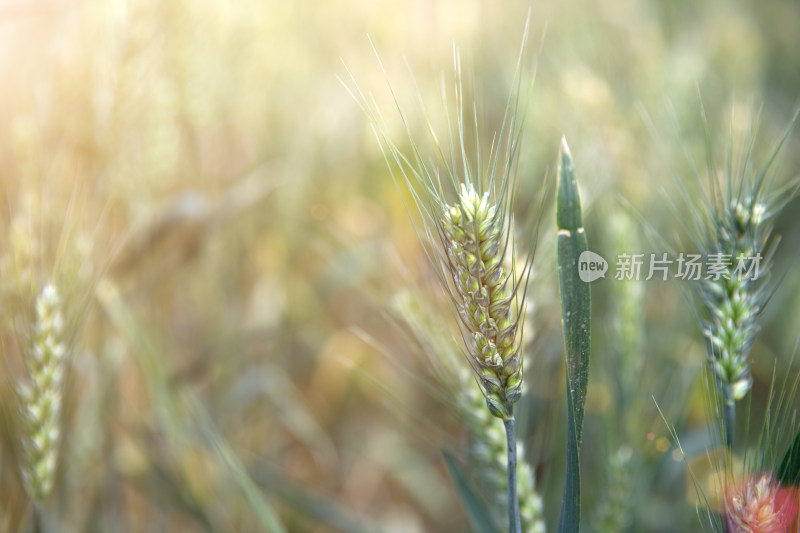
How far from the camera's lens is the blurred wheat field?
0.66m

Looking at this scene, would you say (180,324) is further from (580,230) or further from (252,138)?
(580,230)

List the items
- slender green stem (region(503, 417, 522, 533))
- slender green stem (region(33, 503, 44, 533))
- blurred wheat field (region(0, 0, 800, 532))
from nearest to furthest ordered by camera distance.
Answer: slender green stem (region(503, 417, 522, 533)), slender green stem (region(33, 503, 44, 533)), blurred wheat field (region(0, 0, 800, 532))

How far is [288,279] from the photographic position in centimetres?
127

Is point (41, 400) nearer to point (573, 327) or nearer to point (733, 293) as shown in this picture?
point (573, 327)

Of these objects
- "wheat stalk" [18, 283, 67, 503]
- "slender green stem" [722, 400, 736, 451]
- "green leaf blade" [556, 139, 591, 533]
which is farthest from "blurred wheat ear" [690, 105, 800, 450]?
"wheat stalk" [18, 283, 67, 503]

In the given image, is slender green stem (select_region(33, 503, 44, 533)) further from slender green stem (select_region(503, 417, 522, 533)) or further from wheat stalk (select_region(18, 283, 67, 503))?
slender green stem (select_region(503, 417, 522, 533))

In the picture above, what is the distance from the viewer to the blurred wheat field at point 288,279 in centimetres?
66

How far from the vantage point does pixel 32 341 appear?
1.68 ft

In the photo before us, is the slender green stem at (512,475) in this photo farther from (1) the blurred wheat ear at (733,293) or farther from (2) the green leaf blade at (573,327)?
(1) the blurred wheat ear at (733,293)

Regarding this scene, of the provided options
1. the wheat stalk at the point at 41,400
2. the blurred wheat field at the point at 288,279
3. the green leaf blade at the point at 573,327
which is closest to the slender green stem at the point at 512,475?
the green leaf blade at the point at 573,327

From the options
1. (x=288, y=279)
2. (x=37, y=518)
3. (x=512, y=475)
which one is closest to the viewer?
(x=512, y=475)

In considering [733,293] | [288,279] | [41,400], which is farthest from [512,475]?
[288,279]

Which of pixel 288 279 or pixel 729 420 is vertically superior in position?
pixel 729 420

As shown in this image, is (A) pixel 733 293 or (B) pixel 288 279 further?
(B) pixel 288 279
